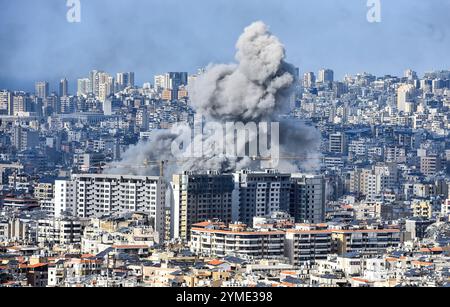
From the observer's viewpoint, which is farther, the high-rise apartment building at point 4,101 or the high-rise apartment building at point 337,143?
the high-rise apartment building at point 4,101

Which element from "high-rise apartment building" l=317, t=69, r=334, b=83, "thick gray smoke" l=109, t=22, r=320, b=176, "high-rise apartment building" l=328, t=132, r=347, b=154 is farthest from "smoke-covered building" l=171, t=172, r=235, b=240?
"high-rise apartment building" l=317, t=69, r=334, b=83

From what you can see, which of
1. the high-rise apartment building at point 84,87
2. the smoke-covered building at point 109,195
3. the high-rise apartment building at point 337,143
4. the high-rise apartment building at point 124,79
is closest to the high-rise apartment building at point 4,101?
the high-rise apartment building at point 84,87

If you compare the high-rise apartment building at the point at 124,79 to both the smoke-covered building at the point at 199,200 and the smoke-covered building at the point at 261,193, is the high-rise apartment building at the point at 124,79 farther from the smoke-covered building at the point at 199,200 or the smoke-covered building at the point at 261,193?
the smoke-covered building at the point at 199,200

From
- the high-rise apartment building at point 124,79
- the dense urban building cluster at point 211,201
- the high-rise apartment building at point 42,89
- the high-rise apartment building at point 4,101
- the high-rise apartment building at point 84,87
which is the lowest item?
the dense urban building cluster at point 211,201

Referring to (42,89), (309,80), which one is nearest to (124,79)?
Answer: (42,89)

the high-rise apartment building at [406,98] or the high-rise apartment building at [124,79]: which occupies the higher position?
the high-rise apartment building at [124,79]

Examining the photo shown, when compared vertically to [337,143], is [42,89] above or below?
above

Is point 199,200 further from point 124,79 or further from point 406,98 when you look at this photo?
point 406,98

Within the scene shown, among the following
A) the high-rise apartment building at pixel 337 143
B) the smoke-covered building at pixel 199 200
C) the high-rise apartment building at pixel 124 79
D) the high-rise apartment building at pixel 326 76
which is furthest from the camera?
the high-rise apartment building at pixel 124 79
